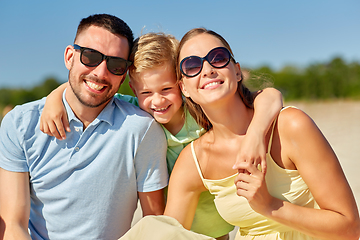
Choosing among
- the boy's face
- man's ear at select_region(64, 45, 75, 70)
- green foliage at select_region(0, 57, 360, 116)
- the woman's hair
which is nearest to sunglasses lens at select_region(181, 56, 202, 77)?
the woman's hair

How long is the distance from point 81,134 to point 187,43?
1246mm

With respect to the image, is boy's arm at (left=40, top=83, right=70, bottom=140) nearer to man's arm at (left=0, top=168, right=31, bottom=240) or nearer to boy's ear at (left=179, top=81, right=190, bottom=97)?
man's arm at (left=0, top=168, right=31, bottom=240)

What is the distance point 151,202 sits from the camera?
9.79ft

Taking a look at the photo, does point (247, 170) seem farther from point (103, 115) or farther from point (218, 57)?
point (103, 115)

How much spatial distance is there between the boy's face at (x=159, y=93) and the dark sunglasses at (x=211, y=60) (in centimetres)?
38

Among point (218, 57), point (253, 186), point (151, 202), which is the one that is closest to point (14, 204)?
point (151, 202)

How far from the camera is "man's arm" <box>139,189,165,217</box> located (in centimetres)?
298

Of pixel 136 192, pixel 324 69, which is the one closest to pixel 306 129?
pixel 136 192

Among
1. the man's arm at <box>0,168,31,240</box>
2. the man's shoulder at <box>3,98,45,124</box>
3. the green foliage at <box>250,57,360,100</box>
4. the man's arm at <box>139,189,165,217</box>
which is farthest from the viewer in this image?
the green foliage at <box>250,57,360,100</box>

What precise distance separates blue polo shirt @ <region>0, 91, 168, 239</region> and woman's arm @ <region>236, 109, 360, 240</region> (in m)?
0.99

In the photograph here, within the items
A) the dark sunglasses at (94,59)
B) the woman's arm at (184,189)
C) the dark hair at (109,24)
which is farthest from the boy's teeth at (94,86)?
the woman's arm at (184,189)

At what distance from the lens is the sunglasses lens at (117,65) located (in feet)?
9.36

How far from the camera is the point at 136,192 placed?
9.90 ft

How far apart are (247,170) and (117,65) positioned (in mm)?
1455
